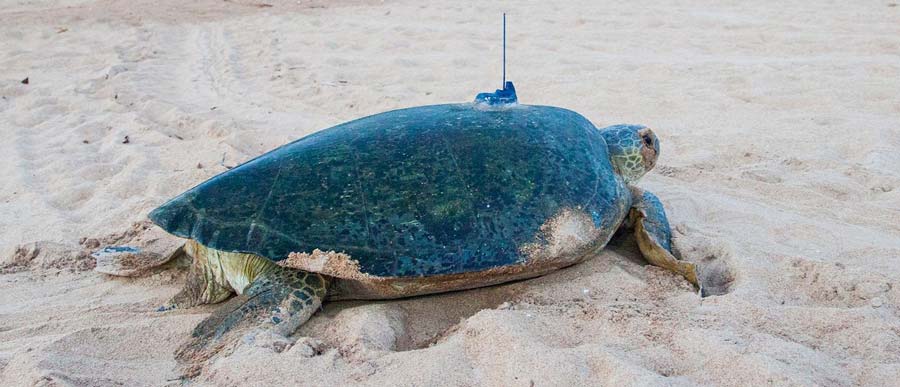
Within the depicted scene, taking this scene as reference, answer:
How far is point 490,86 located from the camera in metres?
5.68

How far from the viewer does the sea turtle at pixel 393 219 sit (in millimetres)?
2406

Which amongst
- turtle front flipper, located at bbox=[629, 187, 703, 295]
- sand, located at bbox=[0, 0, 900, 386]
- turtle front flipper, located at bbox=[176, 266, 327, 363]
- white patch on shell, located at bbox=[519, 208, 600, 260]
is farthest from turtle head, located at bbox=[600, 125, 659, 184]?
turtle front flipper, located at bbox=[176, 266, 327, 363]

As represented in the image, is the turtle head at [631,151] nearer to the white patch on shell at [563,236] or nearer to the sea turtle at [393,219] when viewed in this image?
the sea turtle at [393,219]

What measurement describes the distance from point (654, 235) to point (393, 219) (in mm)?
1041

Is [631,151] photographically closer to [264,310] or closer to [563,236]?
[563,236]

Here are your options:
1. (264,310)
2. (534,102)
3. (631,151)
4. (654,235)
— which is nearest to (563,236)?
(654,235)

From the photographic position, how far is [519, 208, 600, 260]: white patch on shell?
98.7 inches

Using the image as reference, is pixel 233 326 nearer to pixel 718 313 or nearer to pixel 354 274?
pixel 354 274

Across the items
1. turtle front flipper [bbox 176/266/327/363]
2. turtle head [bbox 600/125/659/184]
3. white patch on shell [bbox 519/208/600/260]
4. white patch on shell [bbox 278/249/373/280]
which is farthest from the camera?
turtle head [bbox 600/125/659/184]

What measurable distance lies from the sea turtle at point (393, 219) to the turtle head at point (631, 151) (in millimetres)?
323

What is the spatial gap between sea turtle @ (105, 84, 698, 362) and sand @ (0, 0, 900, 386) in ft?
0.40

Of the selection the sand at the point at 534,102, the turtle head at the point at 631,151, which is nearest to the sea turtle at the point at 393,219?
the sand at the point at 534,102

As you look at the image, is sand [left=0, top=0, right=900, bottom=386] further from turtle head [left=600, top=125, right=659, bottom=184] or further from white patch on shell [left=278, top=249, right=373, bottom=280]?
turtle head [left=600, top=125, right=659, bottom=184]

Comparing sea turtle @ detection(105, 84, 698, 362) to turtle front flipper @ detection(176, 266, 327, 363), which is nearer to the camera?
turtle front flipper @ detection(176, 266, 327, 363)
